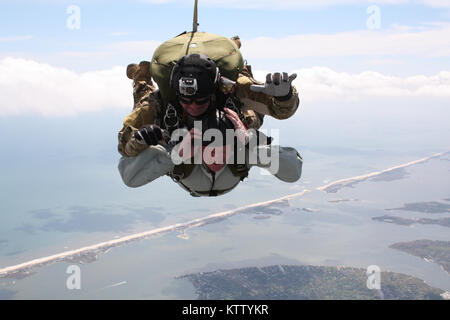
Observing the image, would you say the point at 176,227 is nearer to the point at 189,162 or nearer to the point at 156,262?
the point at 156,262

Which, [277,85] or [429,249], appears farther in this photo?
[429,249]

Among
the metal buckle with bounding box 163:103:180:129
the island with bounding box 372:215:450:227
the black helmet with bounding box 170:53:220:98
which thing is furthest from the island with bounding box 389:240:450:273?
the black helmet with bounding box 170:53:220:98

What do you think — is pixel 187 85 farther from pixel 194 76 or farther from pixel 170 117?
pixel 170 117

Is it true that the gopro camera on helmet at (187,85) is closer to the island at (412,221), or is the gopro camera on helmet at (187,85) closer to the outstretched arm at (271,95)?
the outstretched arm at (271,95)

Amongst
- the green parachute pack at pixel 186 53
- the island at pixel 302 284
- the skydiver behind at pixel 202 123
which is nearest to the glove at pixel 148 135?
the skydiver behind at pixel 202 123

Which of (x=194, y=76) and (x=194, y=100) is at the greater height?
(x=194, y=76)

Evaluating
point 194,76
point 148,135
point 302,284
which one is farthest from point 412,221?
point 148,135
